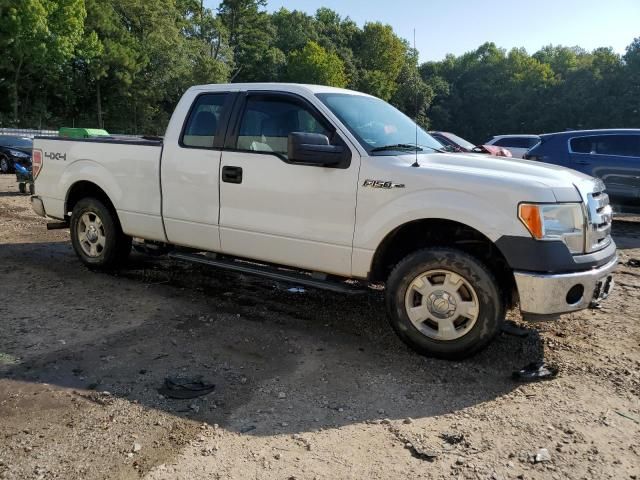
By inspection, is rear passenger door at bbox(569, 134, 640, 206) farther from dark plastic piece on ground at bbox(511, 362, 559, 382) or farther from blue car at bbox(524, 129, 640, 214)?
dark plastic piece on ground at bbox(511, 362, 559, 382)

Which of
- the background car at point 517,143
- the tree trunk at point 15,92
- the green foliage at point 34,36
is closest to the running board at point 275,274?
the background car at point 517,143

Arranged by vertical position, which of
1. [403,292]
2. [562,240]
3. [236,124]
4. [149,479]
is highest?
[236,124]

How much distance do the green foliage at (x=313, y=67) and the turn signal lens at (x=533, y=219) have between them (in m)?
64.0

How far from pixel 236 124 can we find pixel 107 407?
272cm

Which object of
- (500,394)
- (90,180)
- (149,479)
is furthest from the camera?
(90,180)

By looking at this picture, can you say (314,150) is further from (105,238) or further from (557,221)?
(105,238)

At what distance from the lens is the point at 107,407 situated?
341 cm

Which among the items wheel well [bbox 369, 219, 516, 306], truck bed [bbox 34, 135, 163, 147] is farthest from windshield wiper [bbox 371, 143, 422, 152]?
truck bed [bbox 34, 135, 163, 147]

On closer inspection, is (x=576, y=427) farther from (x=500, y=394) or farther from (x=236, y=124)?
(x=236, y=124)

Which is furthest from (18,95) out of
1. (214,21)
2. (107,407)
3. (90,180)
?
(107,407)

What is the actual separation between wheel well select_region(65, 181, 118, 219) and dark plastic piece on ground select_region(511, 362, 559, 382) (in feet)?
14.5

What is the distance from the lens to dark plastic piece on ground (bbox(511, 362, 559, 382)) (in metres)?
3.95

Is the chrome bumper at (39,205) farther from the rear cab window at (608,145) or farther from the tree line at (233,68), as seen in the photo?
the tree line at (233,68)

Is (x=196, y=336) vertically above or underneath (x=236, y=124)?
underneath
